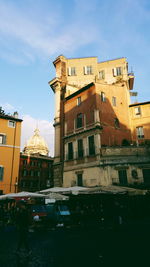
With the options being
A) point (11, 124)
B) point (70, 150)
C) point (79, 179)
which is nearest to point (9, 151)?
point (11, 124)

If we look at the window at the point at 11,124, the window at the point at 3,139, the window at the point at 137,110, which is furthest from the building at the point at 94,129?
the window at the point at 3,139

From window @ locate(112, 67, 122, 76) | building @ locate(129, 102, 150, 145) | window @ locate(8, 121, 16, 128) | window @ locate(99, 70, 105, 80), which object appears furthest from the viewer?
window @ locate(99, 70, 105, 80)

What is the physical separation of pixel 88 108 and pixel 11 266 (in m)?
23.4

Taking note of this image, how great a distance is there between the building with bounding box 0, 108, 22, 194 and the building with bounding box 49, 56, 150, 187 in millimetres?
6024

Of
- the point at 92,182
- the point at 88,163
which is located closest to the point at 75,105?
the point at 88,163

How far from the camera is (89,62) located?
122 feet

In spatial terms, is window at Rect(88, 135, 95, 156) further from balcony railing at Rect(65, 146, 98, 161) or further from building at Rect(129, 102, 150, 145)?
building at Rect(129, 102, 150, 145)

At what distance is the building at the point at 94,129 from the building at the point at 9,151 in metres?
6.02

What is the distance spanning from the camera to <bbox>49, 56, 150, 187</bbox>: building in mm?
23391

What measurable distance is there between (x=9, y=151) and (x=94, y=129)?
43.8ft

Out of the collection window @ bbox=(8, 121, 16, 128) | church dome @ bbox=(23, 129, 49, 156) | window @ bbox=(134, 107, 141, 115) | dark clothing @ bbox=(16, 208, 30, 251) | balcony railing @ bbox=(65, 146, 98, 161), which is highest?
church dome @ bbox=(23, 129, 49, 156)

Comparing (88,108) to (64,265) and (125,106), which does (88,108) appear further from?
(64,265)

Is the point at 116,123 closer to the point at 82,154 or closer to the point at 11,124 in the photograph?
the point at 82,154

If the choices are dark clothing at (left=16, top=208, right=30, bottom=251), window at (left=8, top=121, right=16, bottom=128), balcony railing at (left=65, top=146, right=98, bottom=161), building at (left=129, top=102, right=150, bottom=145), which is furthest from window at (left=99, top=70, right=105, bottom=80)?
dark clothing at (left=16, top=208, right=30, bottom=251)
